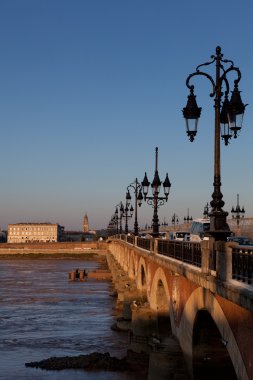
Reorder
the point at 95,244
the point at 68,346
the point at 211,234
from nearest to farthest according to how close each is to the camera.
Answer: the point at 211,234 → the point at 68,346 → the point at 95,244

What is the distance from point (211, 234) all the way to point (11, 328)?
76.8 ft

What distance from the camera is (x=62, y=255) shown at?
435 feet

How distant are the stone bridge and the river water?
3.23 meters

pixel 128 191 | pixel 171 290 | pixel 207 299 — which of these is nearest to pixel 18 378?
pixel 171 290

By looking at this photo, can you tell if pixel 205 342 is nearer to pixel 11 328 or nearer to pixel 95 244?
pixel 11 328

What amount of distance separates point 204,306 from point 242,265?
3238 millimetres

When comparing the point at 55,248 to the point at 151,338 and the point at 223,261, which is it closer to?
the point at 151,338

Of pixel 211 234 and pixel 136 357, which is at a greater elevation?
pixel 211 234

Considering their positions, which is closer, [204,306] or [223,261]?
[223,261]

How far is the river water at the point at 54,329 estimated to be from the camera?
22641 mm

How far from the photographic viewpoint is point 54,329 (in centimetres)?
3234

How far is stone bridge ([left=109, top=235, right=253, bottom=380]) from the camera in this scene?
9820 mm

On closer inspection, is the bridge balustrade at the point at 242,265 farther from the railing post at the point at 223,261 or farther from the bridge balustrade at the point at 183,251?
the bridge balustrade at the point at 183,251

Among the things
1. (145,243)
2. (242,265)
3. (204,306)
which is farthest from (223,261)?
(145,243)
